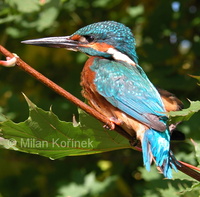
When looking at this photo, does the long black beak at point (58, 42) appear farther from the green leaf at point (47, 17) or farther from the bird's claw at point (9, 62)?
the bird's claw at point (9, 62)

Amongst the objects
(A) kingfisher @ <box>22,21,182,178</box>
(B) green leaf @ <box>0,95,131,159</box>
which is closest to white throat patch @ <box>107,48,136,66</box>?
(A) kingfisher @ <box>22,21,182,178</box>

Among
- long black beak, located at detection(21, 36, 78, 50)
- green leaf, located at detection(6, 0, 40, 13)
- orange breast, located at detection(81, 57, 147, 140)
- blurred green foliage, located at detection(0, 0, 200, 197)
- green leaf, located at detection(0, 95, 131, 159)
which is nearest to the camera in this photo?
green leaf, located at detection(0, 95, 131, 159)

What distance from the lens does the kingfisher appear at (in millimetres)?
1833

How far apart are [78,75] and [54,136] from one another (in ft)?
4.64

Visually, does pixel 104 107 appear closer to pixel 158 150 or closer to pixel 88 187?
pixel 158 150

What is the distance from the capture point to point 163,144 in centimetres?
183

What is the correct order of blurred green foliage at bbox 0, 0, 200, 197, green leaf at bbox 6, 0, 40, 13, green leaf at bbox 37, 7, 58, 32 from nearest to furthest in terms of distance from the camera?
1. green leaf at bbox 6, 0, 40, 13
2. green leaf at bbox 37, 7, 58, 32
3. blurred green foliage at bbox 0, 0, 200, 197

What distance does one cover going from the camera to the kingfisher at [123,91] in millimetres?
1833

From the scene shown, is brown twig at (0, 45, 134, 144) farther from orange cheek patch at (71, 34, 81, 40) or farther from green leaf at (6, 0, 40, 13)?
green leaf at (6, 0, 40, 13)

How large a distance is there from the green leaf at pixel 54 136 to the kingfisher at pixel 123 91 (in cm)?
12

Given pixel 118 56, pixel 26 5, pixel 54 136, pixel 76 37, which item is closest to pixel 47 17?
pixel 26 5

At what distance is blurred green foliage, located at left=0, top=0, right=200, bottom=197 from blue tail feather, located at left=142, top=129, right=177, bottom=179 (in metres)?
0.80

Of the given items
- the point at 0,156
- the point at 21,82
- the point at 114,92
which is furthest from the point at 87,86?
the point at 21,82

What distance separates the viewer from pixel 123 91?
209 centimetres
